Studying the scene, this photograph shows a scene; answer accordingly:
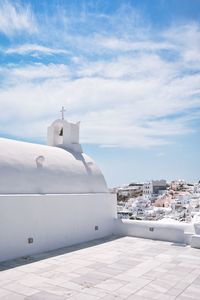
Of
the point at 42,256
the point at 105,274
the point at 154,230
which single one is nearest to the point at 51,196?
the point at 42,256

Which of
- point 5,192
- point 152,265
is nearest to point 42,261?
point 5,192

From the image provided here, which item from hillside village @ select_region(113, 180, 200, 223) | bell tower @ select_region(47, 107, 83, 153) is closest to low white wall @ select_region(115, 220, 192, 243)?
hillside village @ select_region(113, 180, 200, 223)

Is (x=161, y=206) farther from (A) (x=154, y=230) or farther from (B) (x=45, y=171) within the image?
(B) (x=45, y=171)

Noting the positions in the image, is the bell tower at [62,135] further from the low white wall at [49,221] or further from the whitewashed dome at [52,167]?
the low white wall at [49,221]

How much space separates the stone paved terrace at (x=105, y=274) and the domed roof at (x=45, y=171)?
7.70 feet

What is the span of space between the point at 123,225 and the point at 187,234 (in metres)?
3.09

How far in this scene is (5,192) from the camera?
1007cm

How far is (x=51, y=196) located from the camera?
37.2 ft

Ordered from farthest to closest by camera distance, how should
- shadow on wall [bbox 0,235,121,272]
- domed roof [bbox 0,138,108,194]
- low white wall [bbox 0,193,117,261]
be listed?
domed roof [bbox 0,138,108,194] < low white wall [bbox 0,193,117,261] < shadow on wall [bbox 0,235,121,272]

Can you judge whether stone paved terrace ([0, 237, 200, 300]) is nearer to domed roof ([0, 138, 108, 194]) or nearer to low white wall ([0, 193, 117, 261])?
low white wall ([0, 193, 117, 261])

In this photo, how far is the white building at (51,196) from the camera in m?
10.1

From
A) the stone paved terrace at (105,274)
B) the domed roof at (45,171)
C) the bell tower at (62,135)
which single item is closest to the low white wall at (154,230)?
the stone paved terrace at (105,274)

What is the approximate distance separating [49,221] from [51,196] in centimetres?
89

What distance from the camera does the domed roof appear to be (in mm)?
10633
